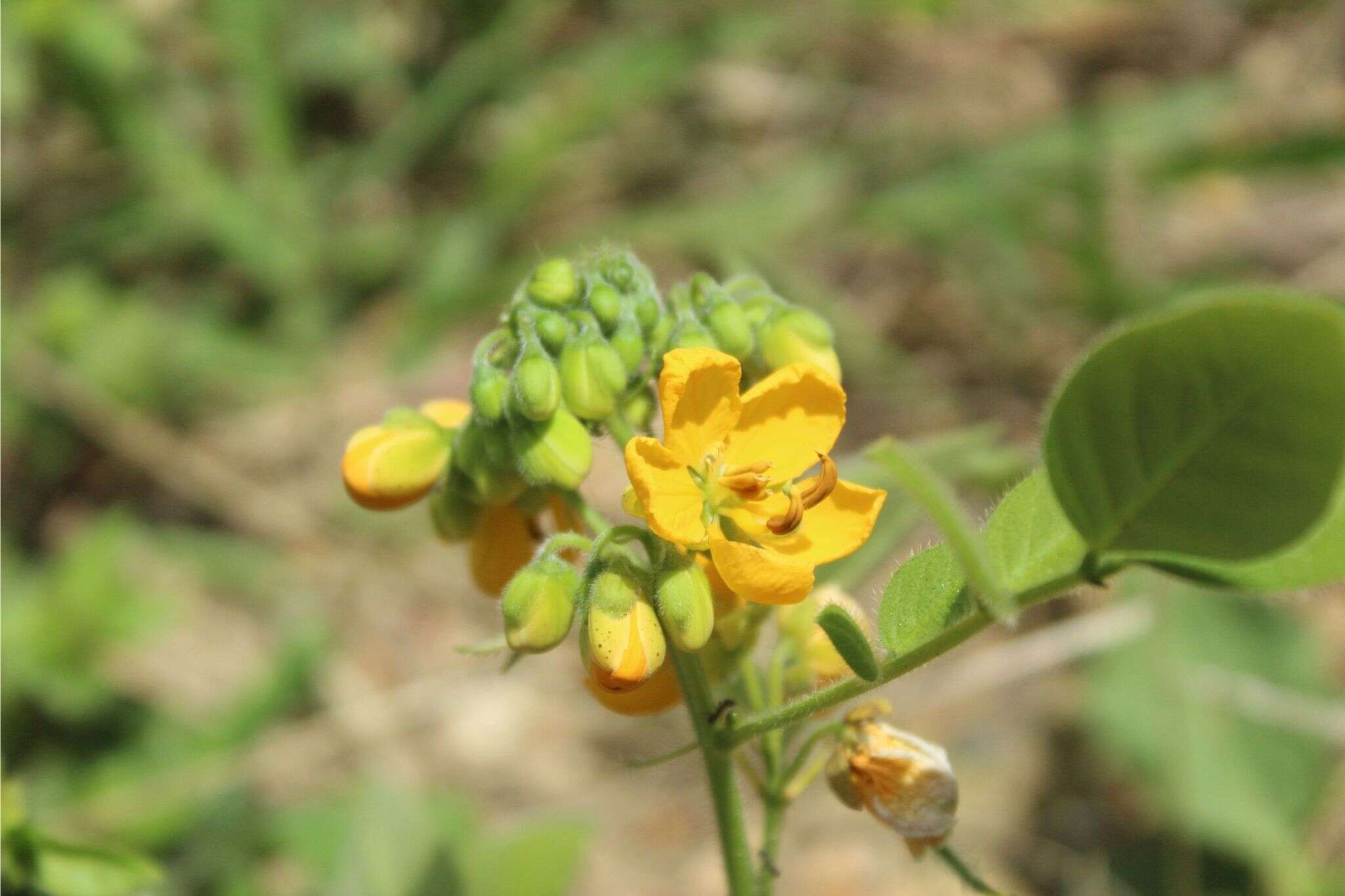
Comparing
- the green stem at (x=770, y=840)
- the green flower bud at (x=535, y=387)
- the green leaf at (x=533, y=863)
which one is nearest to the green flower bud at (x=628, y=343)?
the green flower bud at (x=535, y=387)

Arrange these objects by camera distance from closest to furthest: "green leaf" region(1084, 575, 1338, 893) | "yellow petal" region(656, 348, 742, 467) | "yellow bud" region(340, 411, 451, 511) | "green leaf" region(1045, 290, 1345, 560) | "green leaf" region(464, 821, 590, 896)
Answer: "green leaf" region(1045, 290, 1345, 560)
"yellow petal" region(656, 348, 742, 467)
"yellow bud" region(340, 411, 451, 511)
"green leaf" region(464, 821, 590, 896)
"green leaf" region(1084, 575, 1338, 893)

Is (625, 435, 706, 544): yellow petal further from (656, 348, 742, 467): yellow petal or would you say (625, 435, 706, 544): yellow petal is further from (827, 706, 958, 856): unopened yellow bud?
(827, 706, 958, 856): unopened yellow bud

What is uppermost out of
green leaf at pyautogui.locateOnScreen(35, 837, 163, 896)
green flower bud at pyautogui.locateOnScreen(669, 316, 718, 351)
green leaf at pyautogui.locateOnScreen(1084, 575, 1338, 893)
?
green flower bud at pyautogui.locateOnScreen(669, 316, 718, 351)

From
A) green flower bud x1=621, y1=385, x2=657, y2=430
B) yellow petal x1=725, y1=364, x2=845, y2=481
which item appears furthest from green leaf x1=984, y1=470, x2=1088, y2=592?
green flower bud x1=621, y1=385, x2=657, y2=430

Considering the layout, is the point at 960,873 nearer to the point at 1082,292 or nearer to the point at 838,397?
the point at 838,397

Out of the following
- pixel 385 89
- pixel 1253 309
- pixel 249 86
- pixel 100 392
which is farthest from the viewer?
pixel 385 89

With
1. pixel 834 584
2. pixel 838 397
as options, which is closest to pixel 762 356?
pixel 838 397
